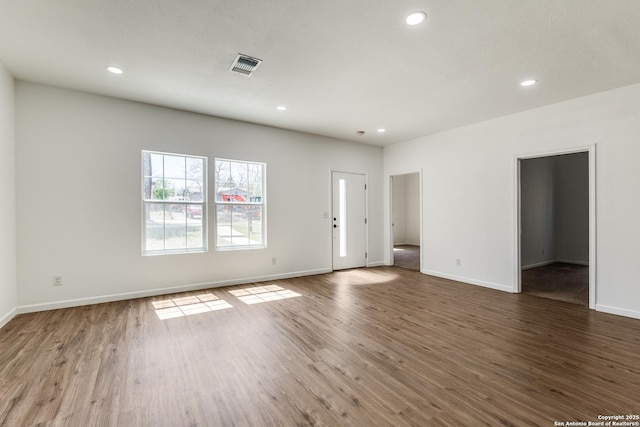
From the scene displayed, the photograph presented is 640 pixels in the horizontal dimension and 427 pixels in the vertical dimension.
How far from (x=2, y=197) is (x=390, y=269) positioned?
6.23 metres

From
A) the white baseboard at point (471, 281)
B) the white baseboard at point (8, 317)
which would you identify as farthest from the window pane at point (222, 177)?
the white baseboard at point (471, 281)

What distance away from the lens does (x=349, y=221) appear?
6.39 metres

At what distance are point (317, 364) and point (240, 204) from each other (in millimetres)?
3354

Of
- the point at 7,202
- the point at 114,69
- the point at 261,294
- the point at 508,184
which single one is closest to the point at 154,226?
the point at 7,202

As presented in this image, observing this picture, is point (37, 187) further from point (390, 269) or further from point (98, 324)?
→ point (390, 269)

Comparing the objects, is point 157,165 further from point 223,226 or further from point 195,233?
point 223,226

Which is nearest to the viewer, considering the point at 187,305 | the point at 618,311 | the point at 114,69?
the point at 114,69

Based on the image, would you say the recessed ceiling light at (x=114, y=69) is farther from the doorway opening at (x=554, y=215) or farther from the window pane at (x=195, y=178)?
the doorway opening at (x=554, y=215)

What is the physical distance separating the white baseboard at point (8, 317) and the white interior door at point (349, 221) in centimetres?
485

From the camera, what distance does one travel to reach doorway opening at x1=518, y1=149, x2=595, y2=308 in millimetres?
6508

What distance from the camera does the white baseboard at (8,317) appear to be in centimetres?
317

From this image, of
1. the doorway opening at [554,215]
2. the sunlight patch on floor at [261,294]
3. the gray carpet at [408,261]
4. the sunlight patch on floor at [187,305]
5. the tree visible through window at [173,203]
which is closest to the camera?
the sunlight patch on floor at [187,305]

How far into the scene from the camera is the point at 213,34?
2.57 metres

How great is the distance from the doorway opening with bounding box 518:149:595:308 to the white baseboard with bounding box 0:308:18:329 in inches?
324
